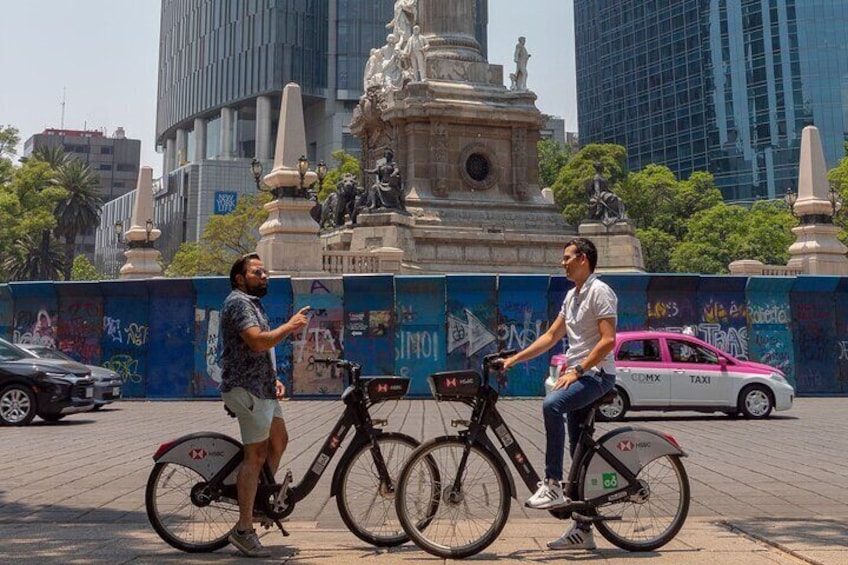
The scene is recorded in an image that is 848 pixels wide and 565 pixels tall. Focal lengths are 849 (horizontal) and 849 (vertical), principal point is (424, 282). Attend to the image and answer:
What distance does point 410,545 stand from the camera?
18.6 ft

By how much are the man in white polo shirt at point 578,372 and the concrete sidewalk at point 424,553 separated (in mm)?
367

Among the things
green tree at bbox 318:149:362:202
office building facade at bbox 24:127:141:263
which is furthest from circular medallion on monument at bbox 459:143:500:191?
office building facade at bbox 24:127:141:263

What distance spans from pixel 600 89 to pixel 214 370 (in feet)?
303

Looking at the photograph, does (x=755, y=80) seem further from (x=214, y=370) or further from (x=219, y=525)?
(x=219, y=525)

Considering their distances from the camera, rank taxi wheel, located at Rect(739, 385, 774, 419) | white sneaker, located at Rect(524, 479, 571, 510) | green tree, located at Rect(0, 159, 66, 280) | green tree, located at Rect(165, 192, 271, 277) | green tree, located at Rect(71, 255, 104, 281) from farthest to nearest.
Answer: green tree, located at Rect(71, 255, 104, 281)
green tree, located at Rect(165, 192, 271, 277)
green tree, located at Rect(0, 159, 66, 280)
taxi wheel, located at Rect(739, 385, 774, 419)
white sneaker, located at Rect(524, 479, 571, 510)

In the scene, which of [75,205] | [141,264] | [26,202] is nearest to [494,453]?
[141,264]

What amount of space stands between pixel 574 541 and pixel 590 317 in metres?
1.46

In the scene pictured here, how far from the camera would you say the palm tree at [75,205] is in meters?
66.1

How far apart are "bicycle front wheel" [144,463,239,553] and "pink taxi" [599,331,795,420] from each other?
9.91m

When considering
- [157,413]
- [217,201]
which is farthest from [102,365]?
[217,201]

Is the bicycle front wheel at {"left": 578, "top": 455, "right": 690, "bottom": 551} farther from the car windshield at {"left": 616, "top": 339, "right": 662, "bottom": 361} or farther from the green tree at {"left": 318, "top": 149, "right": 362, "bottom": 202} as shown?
the green tree at {"left": 318, "top": 149, "right": 362, "bottom": 202}

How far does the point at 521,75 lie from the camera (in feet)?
108

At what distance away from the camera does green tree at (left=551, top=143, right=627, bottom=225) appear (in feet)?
180

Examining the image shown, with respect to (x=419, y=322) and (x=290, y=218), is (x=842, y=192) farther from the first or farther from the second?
(x=419, y=322)
